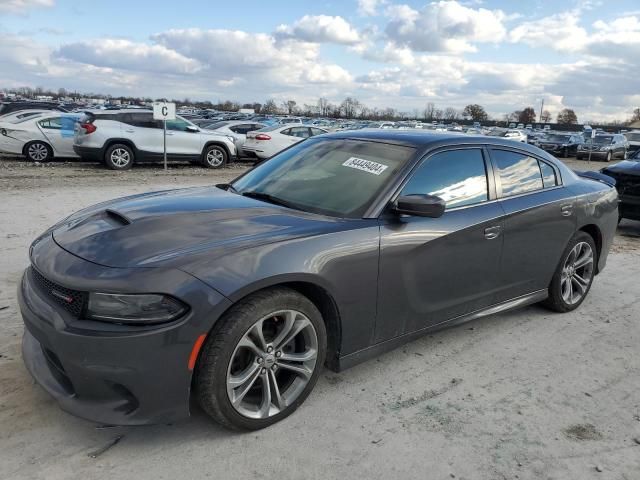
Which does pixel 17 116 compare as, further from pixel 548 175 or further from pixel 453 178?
pixel 548 175

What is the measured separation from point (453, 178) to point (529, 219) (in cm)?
84

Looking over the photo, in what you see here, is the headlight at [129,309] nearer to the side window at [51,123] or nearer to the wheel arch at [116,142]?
the wheel arch at [116,142]

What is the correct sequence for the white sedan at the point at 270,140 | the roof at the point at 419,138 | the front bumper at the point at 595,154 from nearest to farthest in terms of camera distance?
the roof at the point at 419,138 < the white sedan at the point at 270,140 < the front bumper at the point at 595,154

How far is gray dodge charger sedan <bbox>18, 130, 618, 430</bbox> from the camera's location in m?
2.34

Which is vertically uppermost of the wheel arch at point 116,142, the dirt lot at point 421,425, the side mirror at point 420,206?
the side mirror at point 420,206

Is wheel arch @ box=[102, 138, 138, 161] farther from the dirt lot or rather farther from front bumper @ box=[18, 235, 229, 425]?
front bumper @ box=[18, 235, 229, 425]

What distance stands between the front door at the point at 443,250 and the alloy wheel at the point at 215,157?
12.9 metres

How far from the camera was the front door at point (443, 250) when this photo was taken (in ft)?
10.3

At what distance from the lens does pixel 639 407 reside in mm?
3180

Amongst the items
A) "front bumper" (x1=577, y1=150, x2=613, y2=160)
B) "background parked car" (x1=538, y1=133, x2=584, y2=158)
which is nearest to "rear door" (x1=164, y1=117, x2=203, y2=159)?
"background parked car" (x1=538, y1=133, x2=584, y2=158)

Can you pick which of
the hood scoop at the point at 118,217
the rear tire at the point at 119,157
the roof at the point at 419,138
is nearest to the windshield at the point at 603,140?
the rear tire at the point at 119,157

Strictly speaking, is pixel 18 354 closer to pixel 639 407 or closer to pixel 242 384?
pixel 242 384

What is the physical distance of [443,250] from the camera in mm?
3350

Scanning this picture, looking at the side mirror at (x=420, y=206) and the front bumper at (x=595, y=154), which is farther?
the front bumper at (x=595, y=154)
